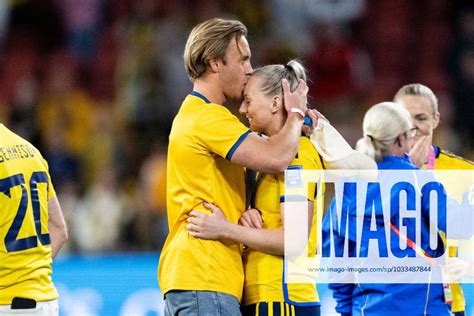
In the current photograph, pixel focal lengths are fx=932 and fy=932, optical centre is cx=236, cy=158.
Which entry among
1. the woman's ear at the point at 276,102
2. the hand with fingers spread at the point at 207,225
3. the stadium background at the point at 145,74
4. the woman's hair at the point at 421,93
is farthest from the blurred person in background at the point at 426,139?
Result: the stadium background at the point at 145,74

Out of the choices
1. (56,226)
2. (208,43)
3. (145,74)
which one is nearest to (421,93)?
(208,43)

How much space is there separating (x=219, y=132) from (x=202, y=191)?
0.27 meters

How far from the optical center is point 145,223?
8.66 meters

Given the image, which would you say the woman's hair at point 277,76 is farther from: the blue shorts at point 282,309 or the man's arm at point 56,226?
the man's arm at point 56,226

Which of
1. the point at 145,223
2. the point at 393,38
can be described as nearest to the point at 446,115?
the point at 393,38

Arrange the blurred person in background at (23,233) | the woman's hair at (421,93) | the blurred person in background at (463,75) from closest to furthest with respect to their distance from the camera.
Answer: the blurred person in background at (23,233), the woman's hair at (421,93), the blurred person in background at (463,75)

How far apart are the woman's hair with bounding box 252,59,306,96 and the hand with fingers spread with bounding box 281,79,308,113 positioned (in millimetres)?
23

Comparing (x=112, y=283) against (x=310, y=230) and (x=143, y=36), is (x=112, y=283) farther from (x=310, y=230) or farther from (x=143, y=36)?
(x=143, y=36)

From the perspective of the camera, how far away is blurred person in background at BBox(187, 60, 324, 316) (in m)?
3.86

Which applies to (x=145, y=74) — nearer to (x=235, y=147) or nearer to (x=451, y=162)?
(x=451, y=162)

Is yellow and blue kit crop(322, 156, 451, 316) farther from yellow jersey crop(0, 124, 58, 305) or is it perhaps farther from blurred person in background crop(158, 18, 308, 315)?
yellow jersey crop(0, 124, 58, 305)

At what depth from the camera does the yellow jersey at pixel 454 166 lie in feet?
Result: 15.9

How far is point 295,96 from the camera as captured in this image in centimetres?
398

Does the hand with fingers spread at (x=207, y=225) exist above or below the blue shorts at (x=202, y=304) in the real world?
above
